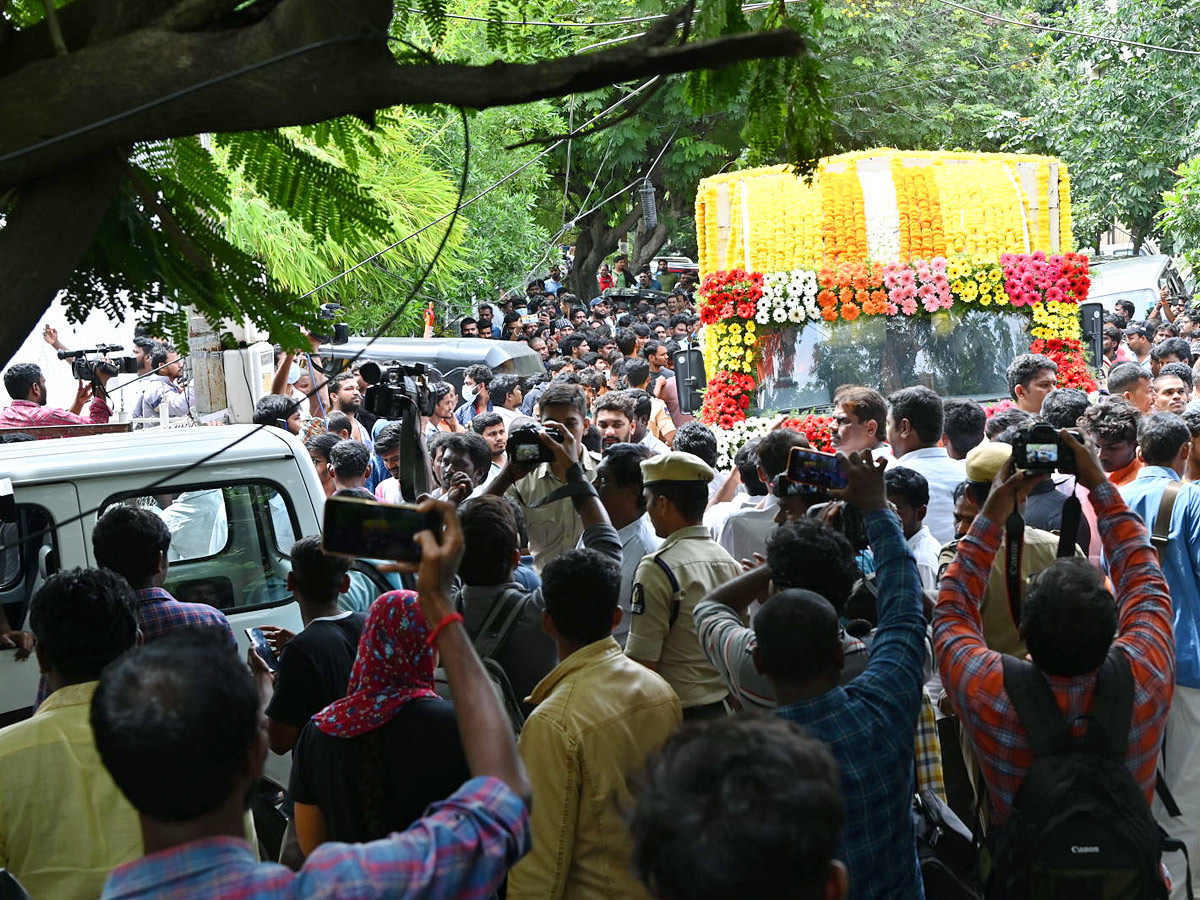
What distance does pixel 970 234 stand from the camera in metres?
12.2

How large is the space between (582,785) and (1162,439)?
3485mm

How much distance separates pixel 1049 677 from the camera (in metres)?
3.54

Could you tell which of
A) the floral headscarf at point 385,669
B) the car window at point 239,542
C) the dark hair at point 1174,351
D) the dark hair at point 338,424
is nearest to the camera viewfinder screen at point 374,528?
the floral headscarf at point 385,669

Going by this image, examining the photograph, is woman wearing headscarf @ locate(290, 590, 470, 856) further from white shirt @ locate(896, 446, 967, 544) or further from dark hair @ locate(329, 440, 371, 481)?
dark hair @ locate(329, 440, 371, 481)

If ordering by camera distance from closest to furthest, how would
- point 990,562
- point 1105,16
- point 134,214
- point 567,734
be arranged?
point 134,214
point 567,734
point 990,562
point 1105,16

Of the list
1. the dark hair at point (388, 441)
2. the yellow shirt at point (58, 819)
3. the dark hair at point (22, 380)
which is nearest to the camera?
the yellow shirt at point (58, 819)

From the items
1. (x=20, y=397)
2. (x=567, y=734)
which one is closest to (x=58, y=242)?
(x=567, y=734)

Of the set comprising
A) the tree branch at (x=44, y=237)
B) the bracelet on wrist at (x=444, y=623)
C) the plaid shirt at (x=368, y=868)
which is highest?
the tree branch at (x=44, y=237)

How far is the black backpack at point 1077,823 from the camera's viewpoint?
322cm

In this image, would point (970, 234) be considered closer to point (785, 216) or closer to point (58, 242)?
point (785, 216)

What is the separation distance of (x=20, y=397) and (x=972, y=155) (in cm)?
857

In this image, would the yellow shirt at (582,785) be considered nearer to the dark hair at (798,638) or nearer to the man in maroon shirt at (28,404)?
the dark hair at (798,638)

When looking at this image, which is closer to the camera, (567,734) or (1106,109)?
(567,734)

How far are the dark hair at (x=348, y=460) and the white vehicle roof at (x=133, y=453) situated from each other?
2.12ft
